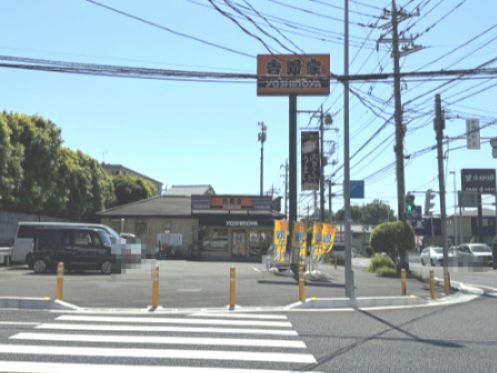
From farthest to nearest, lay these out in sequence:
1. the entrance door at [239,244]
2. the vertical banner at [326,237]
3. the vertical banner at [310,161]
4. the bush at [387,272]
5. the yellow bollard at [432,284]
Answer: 1. the entrance door at [239,244]
2. the vertical banner at [310,161]
3. the vertical banner at [326,237]
4. the bush at [387,272]
5. the yellow bollard at [432,284]

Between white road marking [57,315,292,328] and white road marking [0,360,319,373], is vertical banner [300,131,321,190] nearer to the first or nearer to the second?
white road marking [57,315,292,328]

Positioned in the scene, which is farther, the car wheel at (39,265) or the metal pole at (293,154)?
the metal pole at (293,154)

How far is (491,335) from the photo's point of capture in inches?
378

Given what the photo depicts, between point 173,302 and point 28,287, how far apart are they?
5.55 meters

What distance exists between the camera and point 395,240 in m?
24.2

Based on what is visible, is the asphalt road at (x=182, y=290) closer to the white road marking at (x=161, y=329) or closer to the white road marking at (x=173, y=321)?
the white road marking at (x=173, y=321)

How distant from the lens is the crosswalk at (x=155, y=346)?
6.77 meters

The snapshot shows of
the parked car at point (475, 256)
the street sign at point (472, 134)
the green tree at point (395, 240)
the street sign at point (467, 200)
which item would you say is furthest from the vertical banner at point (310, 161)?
the street sign at point (467, 200)

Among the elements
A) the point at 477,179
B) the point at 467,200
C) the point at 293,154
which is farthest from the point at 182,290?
the point at 477,179

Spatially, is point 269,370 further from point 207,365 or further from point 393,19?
point 393,19

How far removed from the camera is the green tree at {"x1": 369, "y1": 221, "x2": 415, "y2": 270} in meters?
24.1

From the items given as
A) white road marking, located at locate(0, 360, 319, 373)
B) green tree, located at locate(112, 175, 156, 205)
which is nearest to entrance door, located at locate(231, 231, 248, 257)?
green tree, located at locate(112, 175, 156, 205)

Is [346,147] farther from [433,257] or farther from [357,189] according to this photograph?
[433,257]

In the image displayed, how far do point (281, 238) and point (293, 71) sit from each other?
7.87 metres
